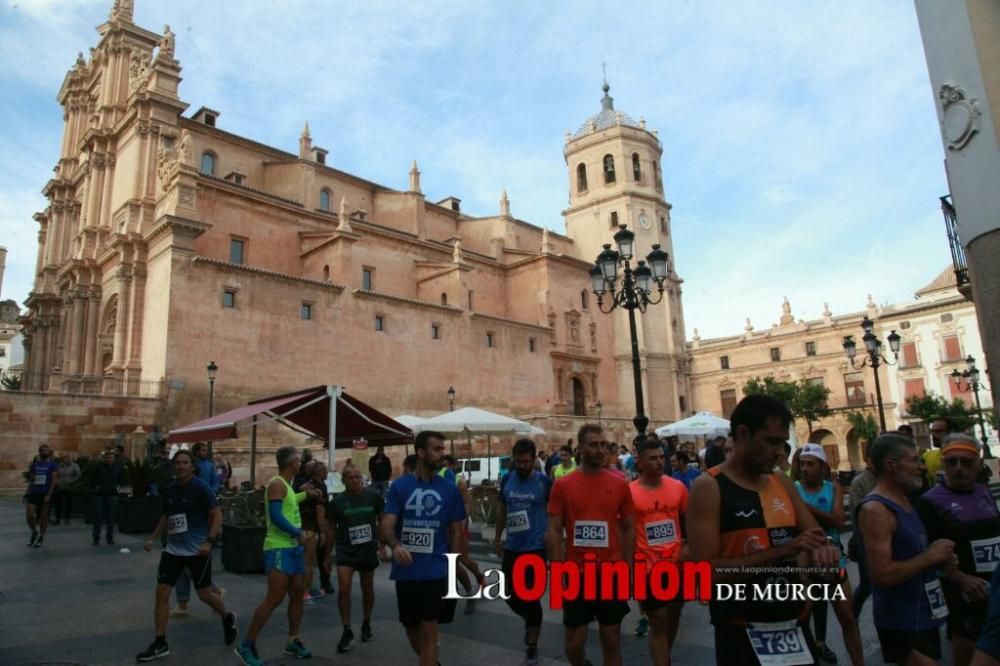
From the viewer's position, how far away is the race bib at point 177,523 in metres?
6.22

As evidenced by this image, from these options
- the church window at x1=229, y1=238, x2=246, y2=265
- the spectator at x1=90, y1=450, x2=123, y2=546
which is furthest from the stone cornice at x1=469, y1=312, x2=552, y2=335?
the spectator at x1=90, y1=450, x2=123, y2=546

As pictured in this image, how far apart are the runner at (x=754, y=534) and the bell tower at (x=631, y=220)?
43603mm

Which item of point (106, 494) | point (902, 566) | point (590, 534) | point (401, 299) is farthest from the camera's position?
point (401, 299)

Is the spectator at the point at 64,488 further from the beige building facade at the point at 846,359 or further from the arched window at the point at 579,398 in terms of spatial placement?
the beige building facade at the point at 846,359

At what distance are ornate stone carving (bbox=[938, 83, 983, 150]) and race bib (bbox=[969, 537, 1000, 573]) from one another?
22.6ft

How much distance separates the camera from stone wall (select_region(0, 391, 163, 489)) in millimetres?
21828

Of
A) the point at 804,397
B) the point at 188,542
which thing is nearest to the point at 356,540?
the point at 188,542

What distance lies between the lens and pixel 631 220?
47469mm

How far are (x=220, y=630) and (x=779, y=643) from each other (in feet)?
19.6

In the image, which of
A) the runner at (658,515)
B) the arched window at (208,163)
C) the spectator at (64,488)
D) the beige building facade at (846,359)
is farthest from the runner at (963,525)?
the beige building facade at (846,359)

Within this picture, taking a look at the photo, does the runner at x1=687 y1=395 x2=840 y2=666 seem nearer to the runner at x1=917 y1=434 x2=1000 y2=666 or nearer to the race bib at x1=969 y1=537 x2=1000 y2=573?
the runner at x1=917 y1=434 x2=1000 y2=666

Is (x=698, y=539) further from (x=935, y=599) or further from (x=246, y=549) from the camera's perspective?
(x=246, y=549)

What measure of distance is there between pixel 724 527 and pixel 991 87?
8755 mm

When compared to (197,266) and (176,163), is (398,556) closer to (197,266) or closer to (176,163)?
(197,266)
